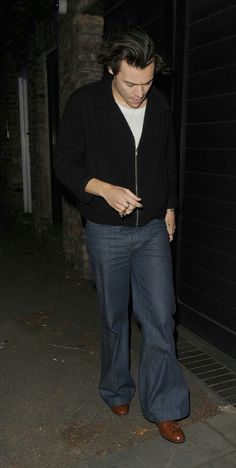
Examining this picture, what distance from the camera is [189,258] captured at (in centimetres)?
411

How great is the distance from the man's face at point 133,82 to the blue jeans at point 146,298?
0.66m

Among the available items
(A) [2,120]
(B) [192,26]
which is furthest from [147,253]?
(A) [2,120]

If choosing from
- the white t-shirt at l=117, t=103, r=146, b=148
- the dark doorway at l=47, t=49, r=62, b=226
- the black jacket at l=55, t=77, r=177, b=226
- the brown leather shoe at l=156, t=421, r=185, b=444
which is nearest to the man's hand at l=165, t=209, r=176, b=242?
the black jacket at l=55, t=77, r=177, b=226

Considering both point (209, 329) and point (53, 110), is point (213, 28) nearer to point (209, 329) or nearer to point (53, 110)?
point (209, 329)

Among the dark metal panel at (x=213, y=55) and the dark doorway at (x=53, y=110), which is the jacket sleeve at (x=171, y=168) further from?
the dark doorway at (x=53, y=110)

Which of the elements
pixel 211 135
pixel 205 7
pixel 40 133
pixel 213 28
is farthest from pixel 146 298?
pixel 40 133

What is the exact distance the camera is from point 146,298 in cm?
264

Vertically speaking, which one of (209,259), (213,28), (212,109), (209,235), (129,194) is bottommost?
(209,259)

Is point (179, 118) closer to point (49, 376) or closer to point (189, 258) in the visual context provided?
point (189, 258)

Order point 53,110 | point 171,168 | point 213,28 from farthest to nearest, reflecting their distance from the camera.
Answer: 1. point 53,110
2. point 213,28
3. point 171,168

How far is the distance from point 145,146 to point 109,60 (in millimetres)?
461

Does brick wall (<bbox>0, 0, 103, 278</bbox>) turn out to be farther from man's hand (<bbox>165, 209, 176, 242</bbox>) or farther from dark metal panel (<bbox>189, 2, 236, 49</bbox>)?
man's hand (<bbox>165, 209, 176, 242</bbox>)

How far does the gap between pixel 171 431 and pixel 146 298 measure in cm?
76

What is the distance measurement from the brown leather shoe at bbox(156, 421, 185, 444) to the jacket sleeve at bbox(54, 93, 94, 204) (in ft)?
4.35
